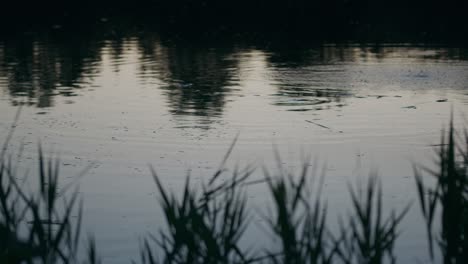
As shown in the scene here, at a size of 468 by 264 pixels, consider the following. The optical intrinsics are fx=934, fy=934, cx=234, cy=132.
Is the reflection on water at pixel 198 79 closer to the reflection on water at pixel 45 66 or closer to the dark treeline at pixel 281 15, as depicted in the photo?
the reflection on water at pixel 45 66

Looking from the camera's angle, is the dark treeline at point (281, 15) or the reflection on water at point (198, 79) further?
the dark treeline at point (281, 15)

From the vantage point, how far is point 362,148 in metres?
9.30

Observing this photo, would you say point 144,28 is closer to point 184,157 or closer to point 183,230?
point 184,157

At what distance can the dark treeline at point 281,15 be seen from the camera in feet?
79.9

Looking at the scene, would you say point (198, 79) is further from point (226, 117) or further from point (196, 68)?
point (226, 117)

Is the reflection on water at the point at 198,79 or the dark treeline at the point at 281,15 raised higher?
the dark treeline at the point at 281,15

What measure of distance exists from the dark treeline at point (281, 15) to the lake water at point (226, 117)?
15.1 feet

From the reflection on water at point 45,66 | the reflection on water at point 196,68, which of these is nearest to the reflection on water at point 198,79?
the reflection on water at point 196,68

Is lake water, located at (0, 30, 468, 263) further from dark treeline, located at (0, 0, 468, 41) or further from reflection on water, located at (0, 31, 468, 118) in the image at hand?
dark treeline, located at (0, 0, 468, 41)

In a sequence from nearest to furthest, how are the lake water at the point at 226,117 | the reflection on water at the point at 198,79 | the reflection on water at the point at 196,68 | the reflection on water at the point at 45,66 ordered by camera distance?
1. the lake water at the point at 226,117
2. the reflection on water at the point at 198,79
3. the reflection on water at the point at 196,68
4. the reflection on water at the point at 45,66

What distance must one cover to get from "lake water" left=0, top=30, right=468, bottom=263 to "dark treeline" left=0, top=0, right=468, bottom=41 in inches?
181

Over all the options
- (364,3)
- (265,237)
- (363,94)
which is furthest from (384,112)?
(364,3)

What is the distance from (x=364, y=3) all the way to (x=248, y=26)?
9.70 m

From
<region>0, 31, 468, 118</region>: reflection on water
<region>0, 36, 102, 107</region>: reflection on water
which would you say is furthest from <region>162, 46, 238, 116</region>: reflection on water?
<region>0, 36, 102, 107</region>: reflection on water
